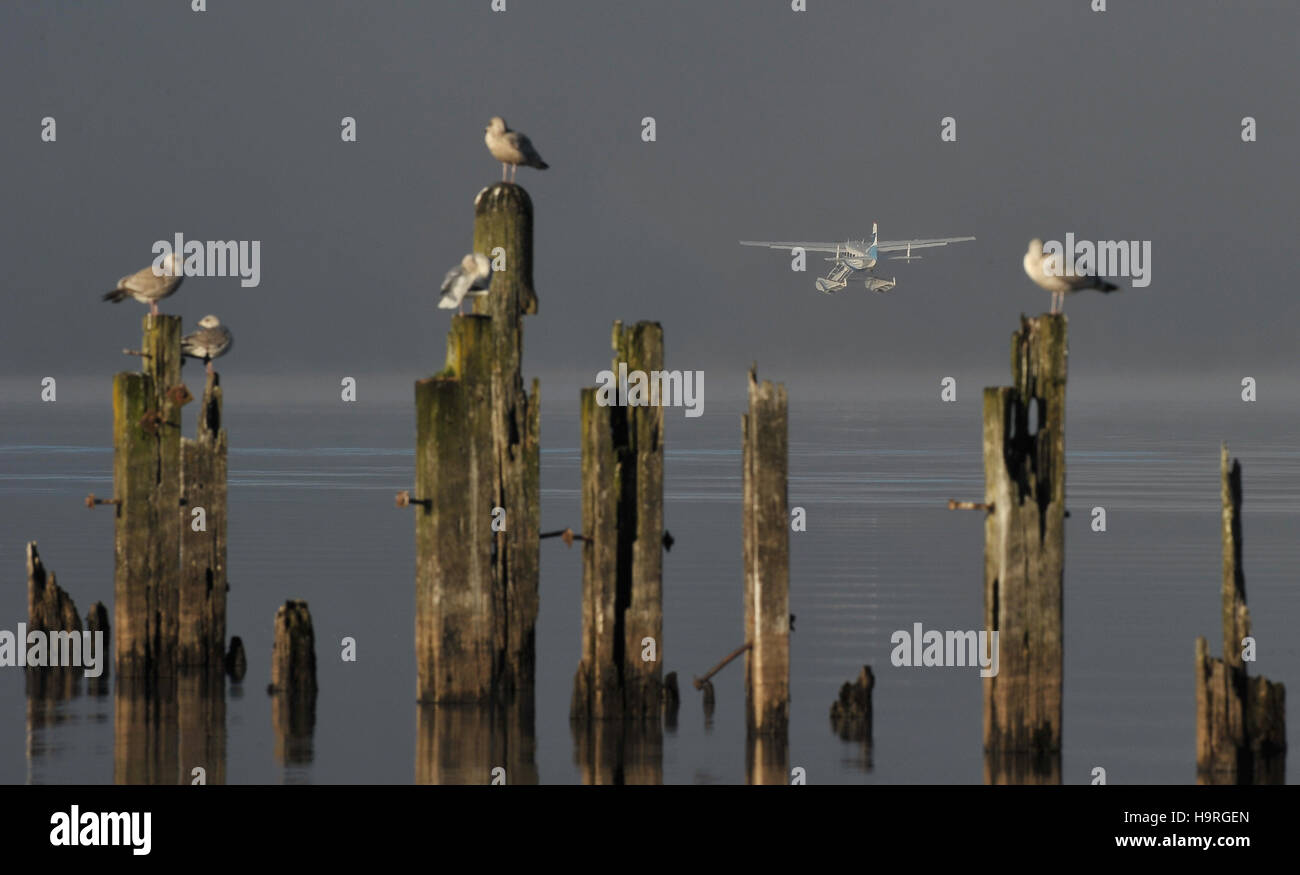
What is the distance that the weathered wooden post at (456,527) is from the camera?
16844mm

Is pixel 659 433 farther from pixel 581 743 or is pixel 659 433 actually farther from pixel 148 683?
pixel 148 683

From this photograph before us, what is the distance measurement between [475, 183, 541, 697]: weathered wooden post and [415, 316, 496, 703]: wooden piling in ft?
1.15

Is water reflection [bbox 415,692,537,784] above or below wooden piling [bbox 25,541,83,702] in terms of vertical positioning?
below

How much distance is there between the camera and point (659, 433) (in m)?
Answer: 17.0

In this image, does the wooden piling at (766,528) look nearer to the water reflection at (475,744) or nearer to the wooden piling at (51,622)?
the water reflection at (475,744)

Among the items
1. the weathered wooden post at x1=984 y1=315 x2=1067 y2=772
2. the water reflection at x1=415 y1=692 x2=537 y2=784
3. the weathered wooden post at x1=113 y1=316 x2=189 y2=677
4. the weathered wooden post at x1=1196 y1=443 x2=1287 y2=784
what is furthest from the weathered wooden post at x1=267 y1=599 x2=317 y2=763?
the weathered wooden post at x1=1196 y1=443 x2=1287 y2=784

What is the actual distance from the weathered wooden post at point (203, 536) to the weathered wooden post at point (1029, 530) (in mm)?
7327

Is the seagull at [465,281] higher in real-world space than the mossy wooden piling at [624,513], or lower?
higher

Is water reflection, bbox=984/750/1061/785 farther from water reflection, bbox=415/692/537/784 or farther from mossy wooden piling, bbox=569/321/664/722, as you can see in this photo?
water reflection, bbox=415/692/537/784

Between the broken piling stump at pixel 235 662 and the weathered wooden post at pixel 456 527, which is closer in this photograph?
the weathered wooden post at pixel 456 527

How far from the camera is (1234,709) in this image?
605 inches

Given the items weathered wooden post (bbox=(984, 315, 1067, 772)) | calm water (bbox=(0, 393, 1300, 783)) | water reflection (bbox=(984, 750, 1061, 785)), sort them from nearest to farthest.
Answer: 1. weathered wooden post (bbox=(984, 315, 1067, 772))
2. water reflection (bbox=(984, 750, 1061, 785))
3. calm water (bbox=(0, 393, 1300, 783))

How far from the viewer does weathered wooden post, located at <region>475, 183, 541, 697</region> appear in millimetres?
17469
